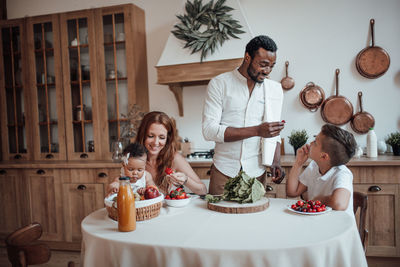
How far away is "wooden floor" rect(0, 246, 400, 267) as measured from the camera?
104 inches

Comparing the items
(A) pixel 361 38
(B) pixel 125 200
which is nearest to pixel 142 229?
(B) pixel 125 200

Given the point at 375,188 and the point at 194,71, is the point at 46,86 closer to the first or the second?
the point at 194,71

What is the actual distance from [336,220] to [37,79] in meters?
3.27

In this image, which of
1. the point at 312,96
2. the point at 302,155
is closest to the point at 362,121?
the point at 312,96

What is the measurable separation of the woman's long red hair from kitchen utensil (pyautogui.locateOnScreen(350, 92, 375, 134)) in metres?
1.80

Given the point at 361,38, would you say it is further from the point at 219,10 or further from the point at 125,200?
the point at 125,200

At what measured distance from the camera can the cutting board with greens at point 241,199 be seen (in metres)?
1.50

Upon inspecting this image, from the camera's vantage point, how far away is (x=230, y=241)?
1.15 m

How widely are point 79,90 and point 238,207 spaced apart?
2516 mm

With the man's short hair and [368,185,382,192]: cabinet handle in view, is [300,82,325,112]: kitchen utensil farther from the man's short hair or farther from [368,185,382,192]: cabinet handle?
the man's short hair

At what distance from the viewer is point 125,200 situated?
1278 mm

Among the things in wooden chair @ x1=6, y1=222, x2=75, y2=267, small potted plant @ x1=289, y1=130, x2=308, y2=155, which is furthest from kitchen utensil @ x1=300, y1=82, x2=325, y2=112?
wooden chair @ x1=6, y1=222, x2=75, y2=267

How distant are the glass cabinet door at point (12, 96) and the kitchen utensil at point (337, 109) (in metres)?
3.04

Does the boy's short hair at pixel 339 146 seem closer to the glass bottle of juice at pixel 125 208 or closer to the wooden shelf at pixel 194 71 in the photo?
the glass bottle of juice at pixel 125 208
